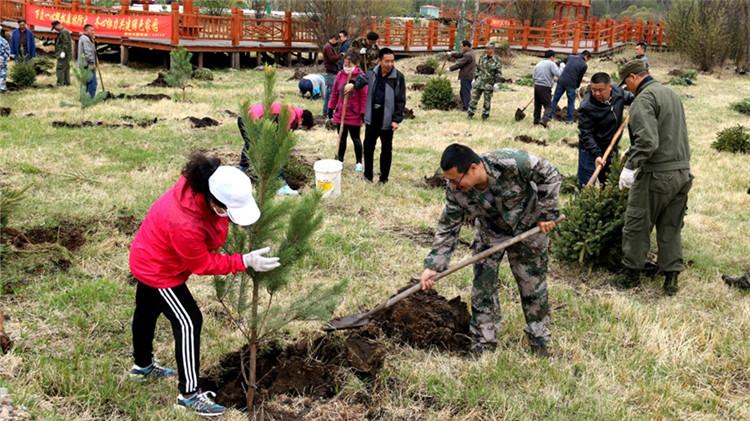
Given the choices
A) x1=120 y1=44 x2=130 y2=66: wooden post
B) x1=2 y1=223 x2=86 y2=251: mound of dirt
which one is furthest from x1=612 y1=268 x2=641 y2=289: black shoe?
x1=120 y1=44 x2=130 y2=66: wooden post

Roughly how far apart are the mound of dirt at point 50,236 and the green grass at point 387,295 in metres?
0.14

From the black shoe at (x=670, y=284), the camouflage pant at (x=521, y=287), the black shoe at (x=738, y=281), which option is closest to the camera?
the camouflage pant at (x=521, y=287)

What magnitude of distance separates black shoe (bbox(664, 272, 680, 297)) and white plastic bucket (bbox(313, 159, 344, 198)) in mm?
3609

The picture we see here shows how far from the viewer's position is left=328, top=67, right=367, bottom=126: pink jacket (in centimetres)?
799

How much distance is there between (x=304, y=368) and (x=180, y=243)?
123 cm

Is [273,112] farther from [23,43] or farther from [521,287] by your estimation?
[23,43]

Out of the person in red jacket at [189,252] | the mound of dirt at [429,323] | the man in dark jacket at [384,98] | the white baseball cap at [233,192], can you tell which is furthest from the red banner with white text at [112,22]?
the white baseball cap at [233,192]

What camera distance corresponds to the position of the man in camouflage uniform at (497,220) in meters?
3.61

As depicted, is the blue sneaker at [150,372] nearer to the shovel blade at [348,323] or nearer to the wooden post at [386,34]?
the shovel blade at [348,323]

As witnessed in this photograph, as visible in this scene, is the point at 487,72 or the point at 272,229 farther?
the point at 487,72

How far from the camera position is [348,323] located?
4.03 meters

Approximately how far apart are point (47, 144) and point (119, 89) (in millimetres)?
6579

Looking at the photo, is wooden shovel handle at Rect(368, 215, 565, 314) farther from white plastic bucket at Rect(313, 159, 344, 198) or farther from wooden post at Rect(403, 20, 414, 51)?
wooden post at Rect(403, 20, 414, 51)

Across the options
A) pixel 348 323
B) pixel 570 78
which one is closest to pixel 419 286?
pixel 348 323
